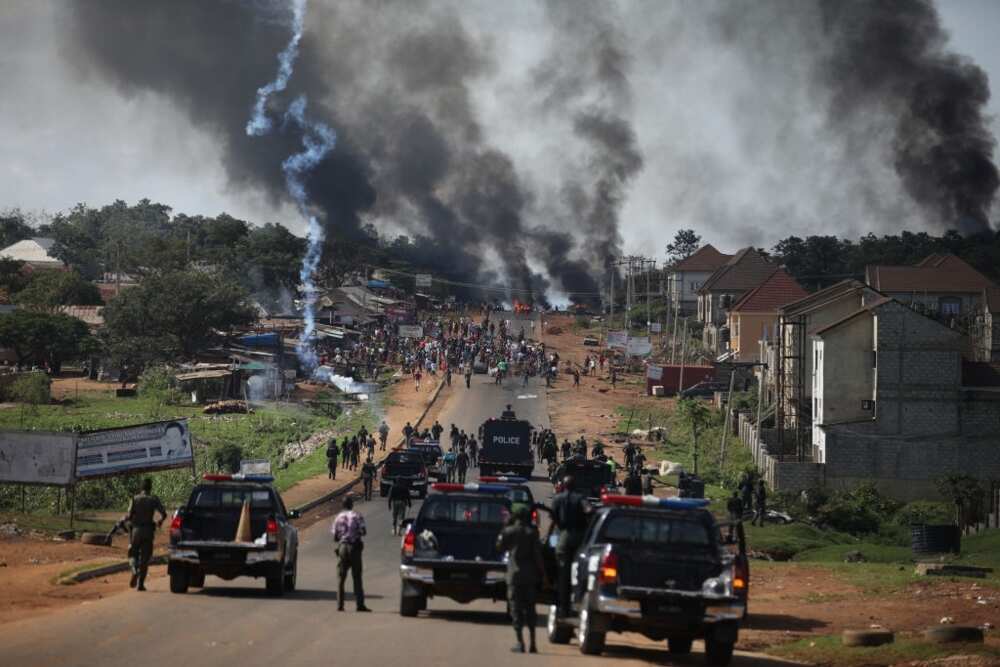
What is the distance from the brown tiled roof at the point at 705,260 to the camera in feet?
416

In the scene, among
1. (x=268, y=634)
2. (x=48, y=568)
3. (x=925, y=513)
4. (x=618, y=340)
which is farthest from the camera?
(x=618, y=340)

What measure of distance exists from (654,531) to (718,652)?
1374mm

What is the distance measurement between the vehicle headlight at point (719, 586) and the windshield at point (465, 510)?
513 centimetres

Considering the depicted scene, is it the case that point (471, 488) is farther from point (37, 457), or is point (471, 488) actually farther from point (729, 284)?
point (729, 284)

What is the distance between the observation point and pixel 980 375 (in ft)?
185

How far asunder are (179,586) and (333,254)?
5027 inches

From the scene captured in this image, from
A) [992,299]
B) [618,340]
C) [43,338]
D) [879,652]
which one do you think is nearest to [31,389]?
[43,338]

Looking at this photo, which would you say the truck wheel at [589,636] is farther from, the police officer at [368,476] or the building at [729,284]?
the building at [729,284]

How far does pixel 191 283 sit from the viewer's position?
93.6 metres

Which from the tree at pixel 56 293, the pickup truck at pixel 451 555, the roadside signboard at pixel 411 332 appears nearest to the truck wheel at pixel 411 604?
the pickup truck at pixel 451 555

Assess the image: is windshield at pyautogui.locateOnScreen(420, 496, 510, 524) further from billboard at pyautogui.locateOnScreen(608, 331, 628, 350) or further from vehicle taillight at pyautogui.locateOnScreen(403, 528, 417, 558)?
billboard at pyautogui.locateOnScreen(608, 331, 628, 350)

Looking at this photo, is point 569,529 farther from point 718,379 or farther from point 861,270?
point 861,270

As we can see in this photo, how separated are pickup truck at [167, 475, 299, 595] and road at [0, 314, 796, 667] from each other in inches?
13.0

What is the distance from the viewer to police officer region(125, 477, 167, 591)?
20.0 metres
